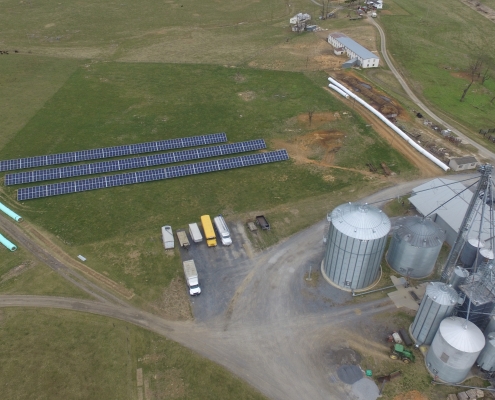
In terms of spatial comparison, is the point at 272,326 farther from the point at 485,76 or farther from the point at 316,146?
the point at 485,76

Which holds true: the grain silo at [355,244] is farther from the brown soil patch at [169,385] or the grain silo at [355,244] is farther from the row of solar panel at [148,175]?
the row of solar panel at [148,175]

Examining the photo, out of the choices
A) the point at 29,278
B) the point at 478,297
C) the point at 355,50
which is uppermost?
the point at 478,297

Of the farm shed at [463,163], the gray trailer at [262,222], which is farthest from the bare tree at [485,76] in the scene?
the gray trailer at [262,222]

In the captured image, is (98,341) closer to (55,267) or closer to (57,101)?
(55,267)

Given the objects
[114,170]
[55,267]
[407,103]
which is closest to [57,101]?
[114,170]

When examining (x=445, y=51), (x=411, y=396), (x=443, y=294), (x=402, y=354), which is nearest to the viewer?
(x=411, y=396)

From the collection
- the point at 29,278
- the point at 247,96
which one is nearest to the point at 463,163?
the point at 247,96
